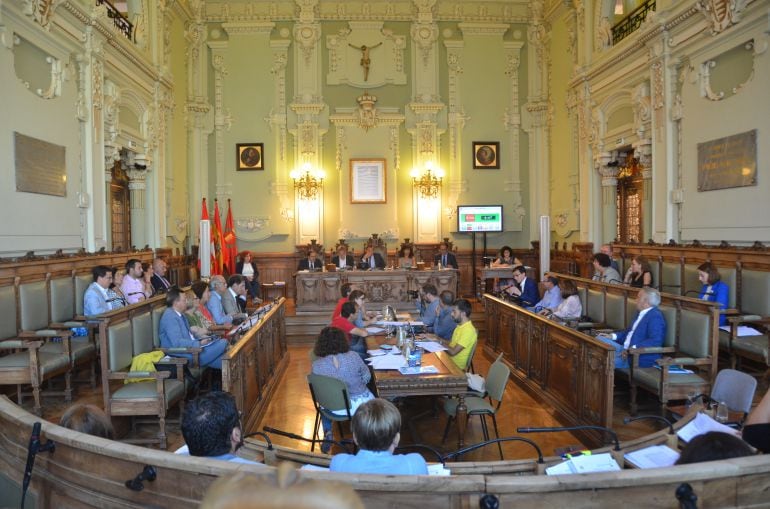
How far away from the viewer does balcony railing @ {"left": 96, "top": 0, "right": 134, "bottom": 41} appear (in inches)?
345

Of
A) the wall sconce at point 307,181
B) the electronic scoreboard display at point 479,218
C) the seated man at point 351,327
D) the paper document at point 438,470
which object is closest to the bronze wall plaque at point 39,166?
the seated man at point 351,327

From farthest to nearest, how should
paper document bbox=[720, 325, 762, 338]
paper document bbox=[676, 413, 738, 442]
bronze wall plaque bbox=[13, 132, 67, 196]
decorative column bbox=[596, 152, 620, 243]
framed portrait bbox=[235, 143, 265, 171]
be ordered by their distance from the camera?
framed portrait bbox=[235, 143, 265, 171], decorative column bbox=[596, 152, 620, 243], bronze wall plaque bbox=[13, 132, 67, 196], paper document bbox=[720, 325, 762, 338], paper document bbox=[676, 413, 738, 442]

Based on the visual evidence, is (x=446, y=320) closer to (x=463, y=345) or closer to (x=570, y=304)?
(x=463, y=345)

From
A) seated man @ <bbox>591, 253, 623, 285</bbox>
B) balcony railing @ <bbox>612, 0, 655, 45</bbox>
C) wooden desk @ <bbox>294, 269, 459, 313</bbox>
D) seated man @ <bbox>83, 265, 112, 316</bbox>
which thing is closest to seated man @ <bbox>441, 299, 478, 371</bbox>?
seated man @ <bbox>591, 253, 623, 285</bbox>

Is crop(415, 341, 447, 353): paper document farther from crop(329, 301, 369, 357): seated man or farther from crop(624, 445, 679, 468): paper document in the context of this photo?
crop(624, 445, 679, 468): paper document

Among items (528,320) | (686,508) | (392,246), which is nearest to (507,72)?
(392,246)

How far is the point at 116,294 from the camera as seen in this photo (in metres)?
6.86

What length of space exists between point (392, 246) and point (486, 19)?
5752mm

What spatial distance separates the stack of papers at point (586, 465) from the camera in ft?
7.20

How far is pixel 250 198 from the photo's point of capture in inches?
503

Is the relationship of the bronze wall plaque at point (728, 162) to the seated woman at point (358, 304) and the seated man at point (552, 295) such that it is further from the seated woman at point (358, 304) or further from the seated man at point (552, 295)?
the seated woman at point (358, 304)

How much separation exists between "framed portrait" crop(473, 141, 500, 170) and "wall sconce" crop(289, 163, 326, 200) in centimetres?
370

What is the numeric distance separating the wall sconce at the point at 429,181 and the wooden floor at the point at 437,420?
22.7ft

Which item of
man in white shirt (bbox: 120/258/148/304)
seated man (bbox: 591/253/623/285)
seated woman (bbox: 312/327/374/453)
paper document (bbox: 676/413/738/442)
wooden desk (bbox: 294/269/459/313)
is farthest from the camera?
wooden desk (bbox: 294/269/459/313)
